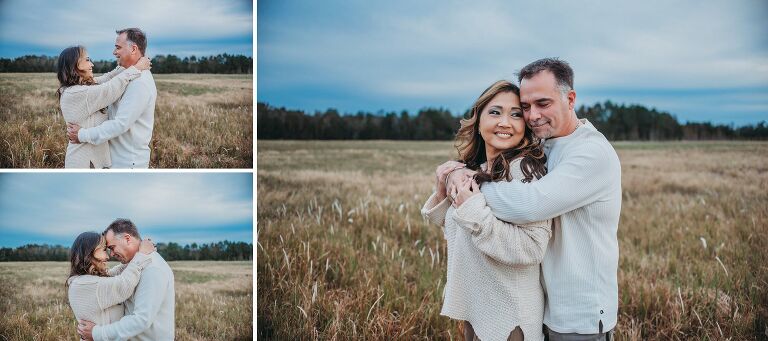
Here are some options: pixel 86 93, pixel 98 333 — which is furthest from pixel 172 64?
pixel 98 333

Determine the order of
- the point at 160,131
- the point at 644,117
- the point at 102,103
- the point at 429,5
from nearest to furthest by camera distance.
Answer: the point at 102,103, the point at 160,131, the point at 429,5, the point at 644,117

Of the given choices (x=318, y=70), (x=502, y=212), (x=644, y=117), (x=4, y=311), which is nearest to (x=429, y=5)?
(x=318, y=70)

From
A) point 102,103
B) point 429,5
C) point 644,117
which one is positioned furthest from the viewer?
point 644,117

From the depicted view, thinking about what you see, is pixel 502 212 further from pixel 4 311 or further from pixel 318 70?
pixel 4 311

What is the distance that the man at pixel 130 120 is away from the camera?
12.3ft

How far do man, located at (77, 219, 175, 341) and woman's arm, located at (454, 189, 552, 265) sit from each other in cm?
216

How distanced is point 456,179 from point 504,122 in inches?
11.7

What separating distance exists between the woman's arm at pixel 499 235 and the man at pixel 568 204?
0.16 feet

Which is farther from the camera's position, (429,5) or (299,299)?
(429,5)

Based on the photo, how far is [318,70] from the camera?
15.9 ft

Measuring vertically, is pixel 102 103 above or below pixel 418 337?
above

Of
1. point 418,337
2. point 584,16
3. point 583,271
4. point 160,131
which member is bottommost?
point 418,337

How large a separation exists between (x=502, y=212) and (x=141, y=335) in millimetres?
2458

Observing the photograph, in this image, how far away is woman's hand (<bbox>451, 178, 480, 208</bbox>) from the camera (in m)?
2.42
